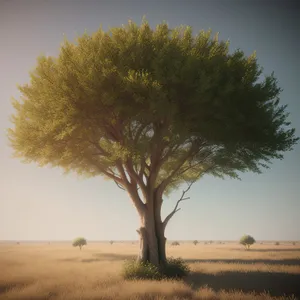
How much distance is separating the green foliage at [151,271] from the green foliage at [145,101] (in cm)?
659

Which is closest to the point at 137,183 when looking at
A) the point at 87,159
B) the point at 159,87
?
the point at 87,159

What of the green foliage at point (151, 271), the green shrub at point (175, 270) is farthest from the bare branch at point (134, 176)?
the green shrub at point (175, 270)

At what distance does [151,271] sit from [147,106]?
9.91 m

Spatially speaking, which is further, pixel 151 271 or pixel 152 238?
pixel 152 238

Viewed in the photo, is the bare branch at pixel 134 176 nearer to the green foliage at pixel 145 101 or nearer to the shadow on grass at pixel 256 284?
the green foliage at pixel 145 101

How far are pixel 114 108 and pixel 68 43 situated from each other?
5089 mm

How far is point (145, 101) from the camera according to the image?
14.9 m

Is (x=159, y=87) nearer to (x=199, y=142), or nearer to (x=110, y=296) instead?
(x=199, y=142)

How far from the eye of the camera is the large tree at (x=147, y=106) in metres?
14.5

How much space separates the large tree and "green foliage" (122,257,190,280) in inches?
27.0

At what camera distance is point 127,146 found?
51.2ft

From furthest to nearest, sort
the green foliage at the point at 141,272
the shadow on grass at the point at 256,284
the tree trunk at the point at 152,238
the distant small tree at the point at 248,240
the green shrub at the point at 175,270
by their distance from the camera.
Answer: the distant small tree at the point at 248,240
the tree trunk at the point at 152,238
the green shrub at the point at 175,270
the green foliage at the point at 141,272
the shadow on grass at the point at 256,284

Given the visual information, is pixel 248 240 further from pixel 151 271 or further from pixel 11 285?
pixel 11 285

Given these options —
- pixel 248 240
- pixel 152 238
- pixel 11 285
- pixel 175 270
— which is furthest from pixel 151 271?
pixel 248 240
